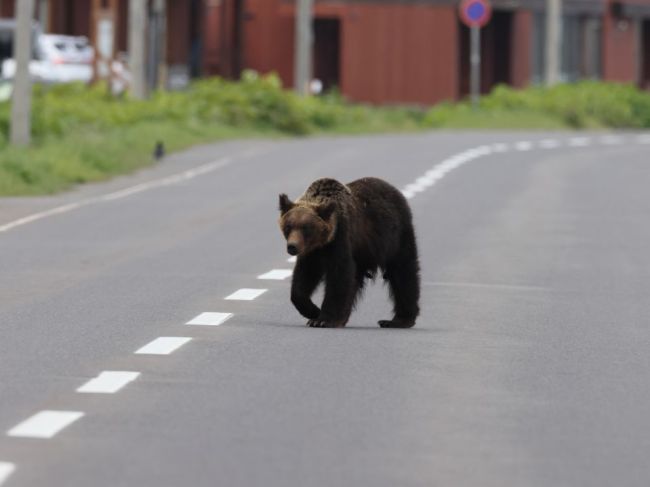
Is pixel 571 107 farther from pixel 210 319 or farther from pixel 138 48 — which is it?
pixel 210 319

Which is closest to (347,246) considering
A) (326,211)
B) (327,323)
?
(326,211)

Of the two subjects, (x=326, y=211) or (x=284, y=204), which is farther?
(x=284, y=204)

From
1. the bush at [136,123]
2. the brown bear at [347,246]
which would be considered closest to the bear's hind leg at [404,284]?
the brown bear at [347,246]

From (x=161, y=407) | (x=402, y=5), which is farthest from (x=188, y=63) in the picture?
(x=161, y=407)

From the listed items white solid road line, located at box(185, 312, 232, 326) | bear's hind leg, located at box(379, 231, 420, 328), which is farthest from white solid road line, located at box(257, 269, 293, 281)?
bear's hind leg, located at box(379, 231, 420, 328)

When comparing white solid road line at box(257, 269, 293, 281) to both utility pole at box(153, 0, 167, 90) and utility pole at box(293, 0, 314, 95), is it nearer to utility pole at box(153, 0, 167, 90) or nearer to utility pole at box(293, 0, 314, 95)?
utility pole at box(153, 0, 167, 90)

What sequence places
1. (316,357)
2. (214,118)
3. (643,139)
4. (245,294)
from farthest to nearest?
(643,139) < (214,118) < (245,294) < (316,357)

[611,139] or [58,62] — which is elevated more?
[58,62]

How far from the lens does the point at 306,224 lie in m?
12.9

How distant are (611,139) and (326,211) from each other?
1453 inches

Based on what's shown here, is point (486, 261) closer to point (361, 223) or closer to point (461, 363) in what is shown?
point (361, 223)

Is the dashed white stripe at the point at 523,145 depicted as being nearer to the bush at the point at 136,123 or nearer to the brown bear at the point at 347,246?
the bush at the point at 136,123

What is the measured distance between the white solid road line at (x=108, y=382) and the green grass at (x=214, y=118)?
58.2ft

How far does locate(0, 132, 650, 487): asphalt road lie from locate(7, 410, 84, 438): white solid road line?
0.03m
